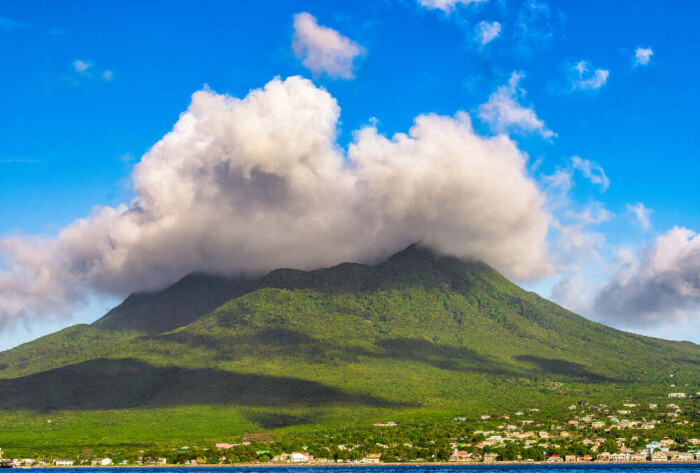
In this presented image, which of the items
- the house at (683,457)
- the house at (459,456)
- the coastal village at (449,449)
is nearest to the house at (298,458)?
the coastal village at (449,449)

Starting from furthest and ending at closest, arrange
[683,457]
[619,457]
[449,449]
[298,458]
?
[449,449] → [298,458] → [619,457] → [683,457]

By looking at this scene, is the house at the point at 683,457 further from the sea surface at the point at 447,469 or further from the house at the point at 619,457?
the house at the point at 619,457

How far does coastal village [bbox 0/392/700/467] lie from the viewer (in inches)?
6713

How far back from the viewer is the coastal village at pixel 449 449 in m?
170

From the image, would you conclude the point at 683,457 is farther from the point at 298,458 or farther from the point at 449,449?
the point at 298,458

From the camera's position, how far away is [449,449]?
176125mm

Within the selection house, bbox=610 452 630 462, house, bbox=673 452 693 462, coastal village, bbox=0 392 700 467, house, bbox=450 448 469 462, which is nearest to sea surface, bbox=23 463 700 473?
house, bbox=673 452 693 462

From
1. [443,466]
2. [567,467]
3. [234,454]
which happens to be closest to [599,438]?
[567,467]

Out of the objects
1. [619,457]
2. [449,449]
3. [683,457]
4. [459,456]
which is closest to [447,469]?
[459,456]

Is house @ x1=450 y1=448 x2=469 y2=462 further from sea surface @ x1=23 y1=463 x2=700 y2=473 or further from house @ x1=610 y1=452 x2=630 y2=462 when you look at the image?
house @ x1=610 y1=452 x2=630 y2=462

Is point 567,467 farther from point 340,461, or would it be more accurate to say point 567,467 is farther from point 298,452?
point 298,452

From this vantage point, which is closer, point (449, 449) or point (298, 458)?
point (298, 458)

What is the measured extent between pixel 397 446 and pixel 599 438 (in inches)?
1736

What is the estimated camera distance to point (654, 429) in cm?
19325
